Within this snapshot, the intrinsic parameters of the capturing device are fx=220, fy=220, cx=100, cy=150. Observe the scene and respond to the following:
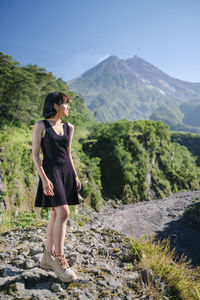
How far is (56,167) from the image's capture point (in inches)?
118

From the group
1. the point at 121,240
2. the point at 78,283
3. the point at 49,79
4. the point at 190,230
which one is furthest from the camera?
the point at 49,79

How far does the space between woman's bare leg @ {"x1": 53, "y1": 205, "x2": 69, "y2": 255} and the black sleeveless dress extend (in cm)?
9

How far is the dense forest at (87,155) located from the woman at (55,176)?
4063 mm

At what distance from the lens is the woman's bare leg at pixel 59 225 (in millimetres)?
2881

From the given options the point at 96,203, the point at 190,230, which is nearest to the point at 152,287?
the point at 96,203

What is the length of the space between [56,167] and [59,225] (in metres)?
0.77

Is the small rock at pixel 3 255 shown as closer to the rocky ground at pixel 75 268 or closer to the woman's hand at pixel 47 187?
the rocky ground at pixel 75 268

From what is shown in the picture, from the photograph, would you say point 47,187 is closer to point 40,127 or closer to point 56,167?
point 56,167

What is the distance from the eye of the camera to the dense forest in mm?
13828

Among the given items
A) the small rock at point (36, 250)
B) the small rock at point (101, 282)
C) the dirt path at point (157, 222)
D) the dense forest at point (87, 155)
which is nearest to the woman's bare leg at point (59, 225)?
the small rock at point (101, 282)

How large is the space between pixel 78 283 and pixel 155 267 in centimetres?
121

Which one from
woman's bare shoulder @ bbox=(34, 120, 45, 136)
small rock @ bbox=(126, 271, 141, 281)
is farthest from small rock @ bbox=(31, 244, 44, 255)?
woman's bare shoulder @ bbox=(34, 120, 45, 136)

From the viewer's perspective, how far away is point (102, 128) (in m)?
41.5

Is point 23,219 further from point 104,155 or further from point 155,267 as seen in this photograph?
point 104,155
